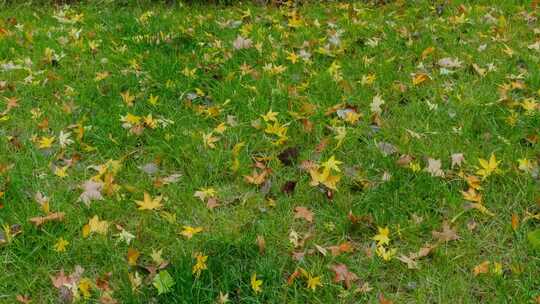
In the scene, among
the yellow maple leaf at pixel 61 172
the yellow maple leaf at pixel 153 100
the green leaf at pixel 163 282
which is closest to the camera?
the green leaf at pixel 163 282

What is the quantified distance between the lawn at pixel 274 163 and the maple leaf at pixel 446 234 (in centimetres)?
1

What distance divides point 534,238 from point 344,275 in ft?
2.72

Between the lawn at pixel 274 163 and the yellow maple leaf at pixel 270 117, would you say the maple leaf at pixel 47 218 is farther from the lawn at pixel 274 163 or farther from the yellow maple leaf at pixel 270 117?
the yellow maple leaf at pixel 270 117

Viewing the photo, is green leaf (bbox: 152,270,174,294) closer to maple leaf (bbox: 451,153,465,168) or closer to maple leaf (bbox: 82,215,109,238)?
maple leaf (bbox: 82,215,109,238)

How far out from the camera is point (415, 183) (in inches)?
108

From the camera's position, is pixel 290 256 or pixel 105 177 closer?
pixel 290 256

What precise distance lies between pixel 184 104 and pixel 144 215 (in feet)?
3.52

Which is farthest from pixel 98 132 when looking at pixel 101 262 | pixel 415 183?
pixel 415 183

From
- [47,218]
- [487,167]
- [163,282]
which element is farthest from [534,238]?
[47,218]

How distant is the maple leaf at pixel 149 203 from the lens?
8.89 feet

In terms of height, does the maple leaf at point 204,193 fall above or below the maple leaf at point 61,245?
below

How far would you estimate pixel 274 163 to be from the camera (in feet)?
9.95

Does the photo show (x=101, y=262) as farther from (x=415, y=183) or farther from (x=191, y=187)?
(x=415, y=183)

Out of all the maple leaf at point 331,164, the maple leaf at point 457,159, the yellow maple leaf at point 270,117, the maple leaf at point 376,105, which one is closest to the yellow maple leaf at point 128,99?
the yellow maple leaf at point 270,117
